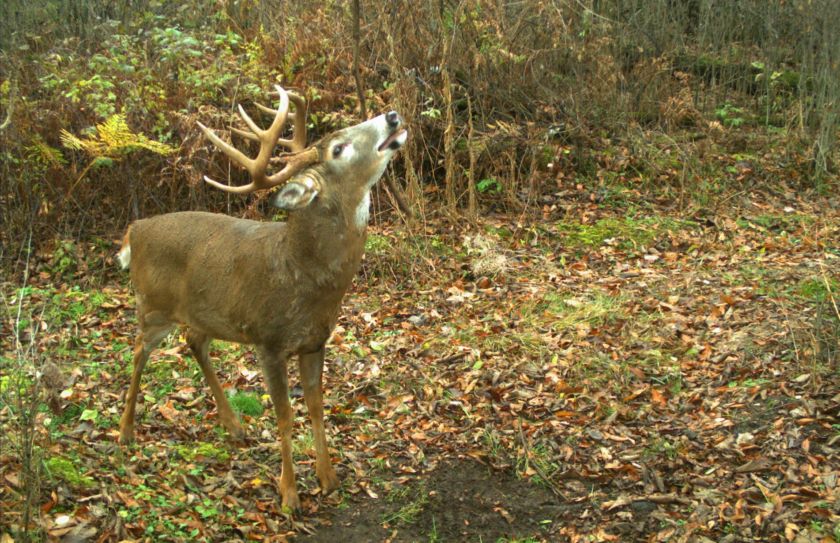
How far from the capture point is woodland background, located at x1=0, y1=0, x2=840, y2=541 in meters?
5.65

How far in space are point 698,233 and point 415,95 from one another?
12.8ft

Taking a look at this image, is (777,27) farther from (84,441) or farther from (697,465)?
(84,441)

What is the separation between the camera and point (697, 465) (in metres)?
5.84

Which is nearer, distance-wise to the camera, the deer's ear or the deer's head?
the deer's ear

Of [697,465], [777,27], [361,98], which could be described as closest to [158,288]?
[361,98]

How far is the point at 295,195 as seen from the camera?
525cm

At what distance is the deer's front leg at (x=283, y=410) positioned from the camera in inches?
222

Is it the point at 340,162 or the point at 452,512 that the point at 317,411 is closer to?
the point at 452,512

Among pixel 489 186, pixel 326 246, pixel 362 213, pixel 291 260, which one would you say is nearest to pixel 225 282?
pixel 291 260

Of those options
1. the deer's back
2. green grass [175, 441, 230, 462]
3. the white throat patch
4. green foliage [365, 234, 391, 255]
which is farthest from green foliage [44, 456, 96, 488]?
green foliage [365, 234, 391, 255]

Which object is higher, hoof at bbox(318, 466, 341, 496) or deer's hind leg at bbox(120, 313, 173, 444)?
deer's hind leg at bbox(120, 313, 173, 444)

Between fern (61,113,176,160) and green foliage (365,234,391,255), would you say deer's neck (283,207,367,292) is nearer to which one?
green foliage (365,234,391,255)

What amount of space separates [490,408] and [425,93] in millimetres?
5655

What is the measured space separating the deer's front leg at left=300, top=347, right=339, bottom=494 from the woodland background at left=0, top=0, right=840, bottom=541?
15 cm
